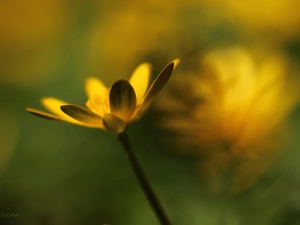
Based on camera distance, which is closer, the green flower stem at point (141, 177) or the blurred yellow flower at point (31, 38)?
the green flower stem at point (141, 177)

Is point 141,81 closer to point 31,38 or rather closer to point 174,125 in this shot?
point 174,125

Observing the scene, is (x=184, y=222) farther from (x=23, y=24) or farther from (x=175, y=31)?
(x=23, y=24)

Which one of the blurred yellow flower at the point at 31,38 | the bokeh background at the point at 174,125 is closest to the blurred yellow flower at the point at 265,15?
the bokeh background at the point at 174,125

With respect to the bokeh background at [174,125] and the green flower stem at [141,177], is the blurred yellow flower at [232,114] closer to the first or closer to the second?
the bokeh background at [174,125]

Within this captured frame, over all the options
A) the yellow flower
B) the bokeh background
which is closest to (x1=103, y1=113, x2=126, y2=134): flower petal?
the yellow flower

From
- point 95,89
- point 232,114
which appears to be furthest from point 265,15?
point 95,89

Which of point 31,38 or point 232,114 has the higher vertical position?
point 31,38
